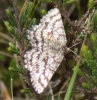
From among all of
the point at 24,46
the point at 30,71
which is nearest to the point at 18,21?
the point at 24,46

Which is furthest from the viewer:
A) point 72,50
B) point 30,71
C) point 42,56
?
point 72,50

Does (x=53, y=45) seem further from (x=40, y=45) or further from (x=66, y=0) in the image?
(x=66, y=0)

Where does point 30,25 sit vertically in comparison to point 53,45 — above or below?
above

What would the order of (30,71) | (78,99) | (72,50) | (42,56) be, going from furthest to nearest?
1. (78,99)
2. (72,50)
3. (42,56)
4. (30,71)

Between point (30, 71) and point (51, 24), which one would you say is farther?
point (51, 24)

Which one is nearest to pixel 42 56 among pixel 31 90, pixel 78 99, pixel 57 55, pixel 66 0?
pixel 57 55

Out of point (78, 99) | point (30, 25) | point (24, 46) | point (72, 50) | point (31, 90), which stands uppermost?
point (30, 25)

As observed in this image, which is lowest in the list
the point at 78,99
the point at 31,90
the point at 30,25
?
the point at 78,99

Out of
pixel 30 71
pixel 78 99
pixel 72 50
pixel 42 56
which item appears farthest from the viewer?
pixel 78 99

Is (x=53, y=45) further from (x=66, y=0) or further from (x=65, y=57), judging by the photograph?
(x=66, y=0)
